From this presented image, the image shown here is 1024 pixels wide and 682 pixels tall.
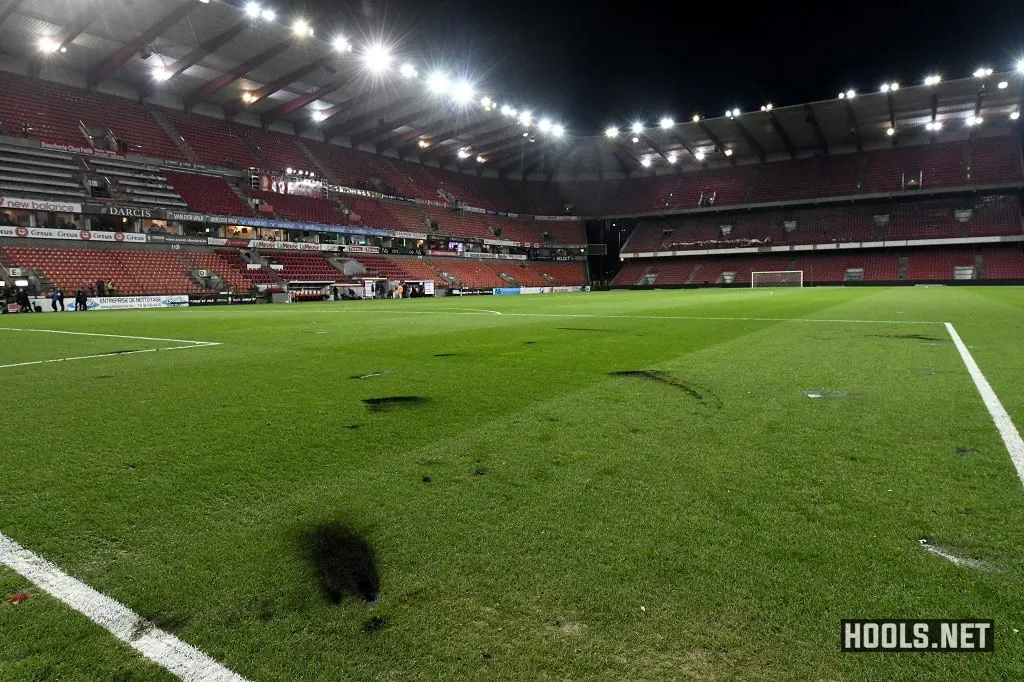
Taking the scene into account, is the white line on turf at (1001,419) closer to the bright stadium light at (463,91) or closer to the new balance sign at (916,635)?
the new balance sign at (916,635)

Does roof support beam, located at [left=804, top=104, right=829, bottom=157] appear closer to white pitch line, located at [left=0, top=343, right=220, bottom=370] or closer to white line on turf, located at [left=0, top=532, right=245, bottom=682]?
white pitch line, located at [left=0, top=343, right=220, bottom=370]

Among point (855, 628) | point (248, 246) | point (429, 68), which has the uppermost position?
point (429, 68)

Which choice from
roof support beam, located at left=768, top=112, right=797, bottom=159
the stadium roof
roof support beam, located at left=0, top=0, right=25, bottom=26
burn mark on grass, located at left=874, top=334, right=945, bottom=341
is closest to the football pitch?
burn mark on grass, located at left=874, top=334, right=945, bottom=341

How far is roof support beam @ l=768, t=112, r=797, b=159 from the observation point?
5191 cm

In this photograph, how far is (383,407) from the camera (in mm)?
4816

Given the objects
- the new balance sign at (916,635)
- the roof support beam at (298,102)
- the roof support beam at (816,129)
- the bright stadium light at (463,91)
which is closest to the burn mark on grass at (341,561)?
the new balance sign at (916,635)

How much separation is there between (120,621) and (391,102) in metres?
50.3

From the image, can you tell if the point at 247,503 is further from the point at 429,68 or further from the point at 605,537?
the point at 429,68

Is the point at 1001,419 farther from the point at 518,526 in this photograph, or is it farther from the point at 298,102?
the point at 298,102

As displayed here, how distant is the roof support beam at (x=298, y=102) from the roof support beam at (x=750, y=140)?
117 feet

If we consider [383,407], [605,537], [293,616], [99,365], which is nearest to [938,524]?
[605,537]

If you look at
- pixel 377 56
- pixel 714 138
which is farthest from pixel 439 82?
pixel 714 138

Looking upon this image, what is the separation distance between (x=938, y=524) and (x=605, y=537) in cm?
143

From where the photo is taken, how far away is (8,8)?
28.4 metres
